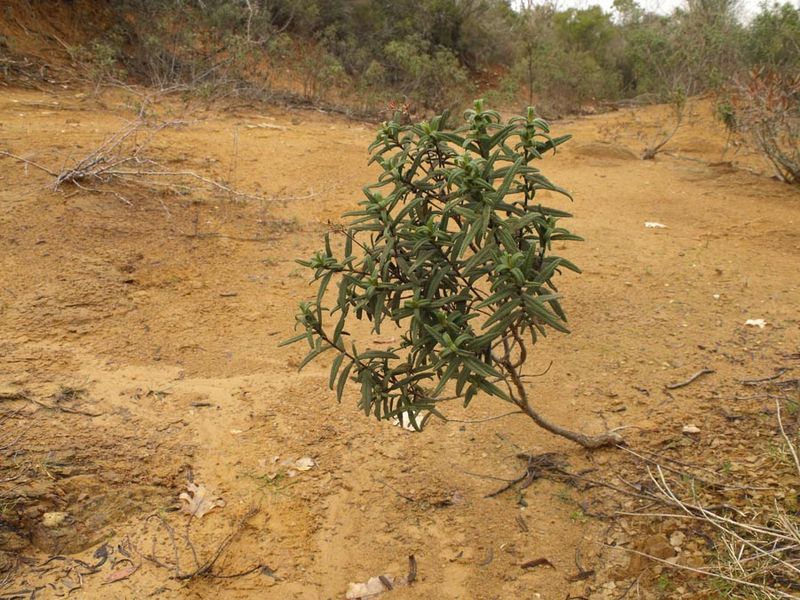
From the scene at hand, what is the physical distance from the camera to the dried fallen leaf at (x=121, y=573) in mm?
2252

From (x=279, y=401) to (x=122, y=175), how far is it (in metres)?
2.92

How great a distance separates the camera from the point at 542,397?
3189mm

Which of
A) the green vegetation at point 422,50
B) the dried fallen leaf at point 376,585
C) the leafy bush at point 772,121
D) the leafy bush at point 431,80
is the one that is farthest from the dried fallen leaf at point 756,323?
the leafy bush at point 431,80

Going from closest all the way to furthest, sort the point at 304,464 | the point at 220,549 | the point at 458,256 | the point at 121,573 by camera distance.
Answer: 1. the point at 458,256
2. the point at 121,573
3. the point at 220,549
4. the point at 304,464

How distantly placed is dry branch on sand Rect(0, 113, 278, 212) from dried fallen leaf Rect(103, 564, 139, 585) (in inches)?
126

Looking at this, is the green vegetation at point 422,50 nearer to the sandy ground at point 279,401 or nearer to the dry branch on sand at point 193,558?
the sandy ground at point 279,401

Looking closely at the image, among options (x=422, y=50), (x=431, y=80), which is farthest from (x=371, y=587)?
(x=422, y=50)

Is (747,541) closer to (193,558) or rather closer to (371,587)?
(371,587)

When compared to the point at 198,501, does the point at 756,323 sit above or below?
above

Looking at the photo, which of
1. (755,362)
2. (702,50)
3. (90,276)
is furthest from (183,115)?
(702,50)

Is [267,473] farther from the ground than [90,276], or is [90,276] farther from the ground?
[90,276]

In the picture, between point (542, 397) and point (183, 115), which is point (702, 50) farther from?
point (542, 397)

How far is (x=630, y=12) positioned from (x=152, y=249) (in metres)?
20.3

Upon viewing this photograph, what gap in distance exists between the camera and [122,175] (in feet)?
17.1
